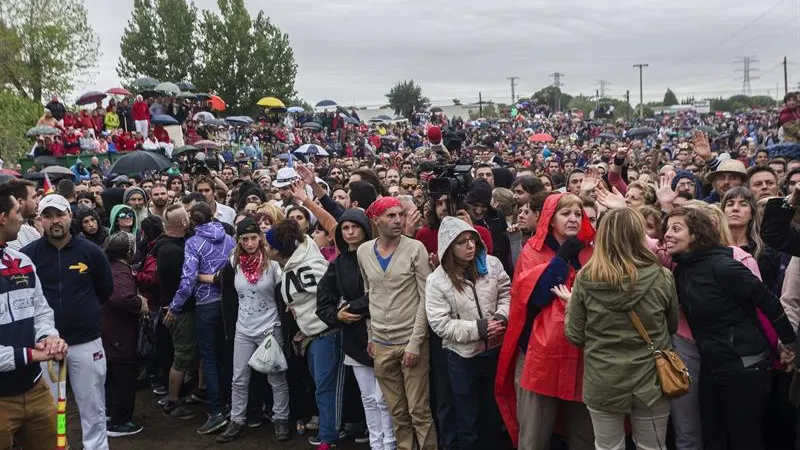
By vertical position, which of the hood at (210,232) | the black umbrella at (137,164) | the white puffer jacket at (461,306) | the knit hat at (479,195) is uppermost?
the black umbrella at (137,164)

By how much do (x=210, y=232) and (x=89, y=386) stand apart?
1716 mm

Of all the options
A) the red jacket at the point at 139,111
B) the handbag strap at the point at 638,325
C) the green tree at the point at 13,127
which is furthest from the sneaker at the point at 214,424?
the red jacket at the point at 139,111

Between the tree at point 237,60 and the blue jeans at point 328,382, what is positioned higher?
the tree at point 237,60

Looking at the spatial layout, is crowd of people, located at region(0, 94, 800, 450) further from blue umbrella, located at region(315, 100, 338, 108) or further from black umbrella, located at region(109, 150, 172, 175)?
blue umbrella, located at region(315, 100, 338, 108)

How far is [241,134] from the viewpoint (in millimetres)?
29625

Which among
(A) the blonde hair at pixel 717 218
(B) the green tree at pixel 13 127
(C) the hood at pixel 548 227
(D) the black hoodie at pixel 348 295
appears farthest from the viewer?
(B) the green tree at pixel 13 127

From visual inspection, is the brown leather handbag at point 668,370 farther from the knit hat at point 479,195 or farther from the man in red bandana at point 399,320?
the knit hat at point 479,195

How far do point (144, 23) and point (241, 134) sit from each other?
2435 centimetres

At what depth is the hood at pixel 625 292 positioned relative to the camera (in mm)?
3705

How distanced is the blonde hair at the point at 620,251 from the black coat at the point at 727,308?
0.35 meters

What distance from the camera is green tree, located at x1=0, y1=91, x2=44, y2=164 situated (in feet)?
72.2

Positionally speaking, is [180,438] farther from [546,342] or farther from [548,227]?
[548,227]

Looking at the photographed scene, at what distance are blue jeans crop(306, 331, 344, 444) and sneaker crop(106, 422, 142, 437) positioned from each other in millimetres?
1837

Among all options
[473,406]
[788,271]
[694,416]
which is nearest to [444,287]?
[473,406]
